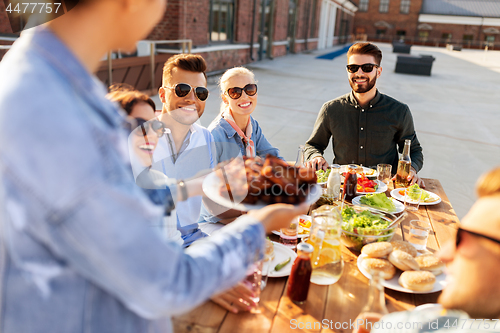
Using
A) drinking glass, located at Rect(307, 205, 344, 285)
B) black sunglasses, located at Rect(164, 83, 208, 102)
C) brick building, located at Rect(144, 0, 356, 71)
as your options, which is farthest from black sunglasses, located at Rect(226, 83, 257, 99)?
brick building, located at Rect(144, 0, 356, 71)

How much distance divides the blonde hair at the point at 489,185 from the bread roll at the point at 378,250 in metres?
0.80

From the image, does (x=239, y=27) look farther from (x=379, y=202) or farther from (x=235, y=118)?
(x=379, y=202)

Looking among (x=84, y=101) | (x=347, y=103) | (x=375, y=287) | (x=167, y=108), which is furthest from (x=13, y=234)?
(x=347, y=103)

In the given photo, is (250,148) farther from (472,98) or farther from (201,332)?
(472,98)

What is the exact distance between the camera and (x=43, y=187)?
2.47 feet

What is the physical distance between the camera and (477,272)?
3.43 feet

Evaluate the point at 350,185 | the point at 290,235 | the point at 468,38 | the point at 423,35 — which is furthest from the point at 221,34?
the point at 468,38

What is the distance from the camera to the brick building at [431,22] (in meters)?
48.9

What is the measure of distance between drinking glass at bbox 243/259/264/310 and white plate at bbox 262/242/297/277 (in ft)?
0.28

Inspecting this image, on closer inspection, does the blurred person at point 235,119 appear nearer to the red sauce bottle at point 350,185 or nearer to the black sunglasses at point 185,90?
the black sunglasses at point 185,90

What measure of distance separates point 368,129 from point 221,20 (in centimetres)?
1211

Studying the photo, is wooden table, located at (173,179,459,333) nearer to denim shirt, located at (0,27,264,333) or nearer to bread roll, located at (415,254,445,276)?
bread roll, located at (415,254,445,276)

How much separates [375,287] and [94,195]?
99 cm

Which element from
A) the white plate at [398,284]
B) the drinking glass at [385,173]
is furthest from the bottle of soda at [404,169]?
the white plate at [398,284]
